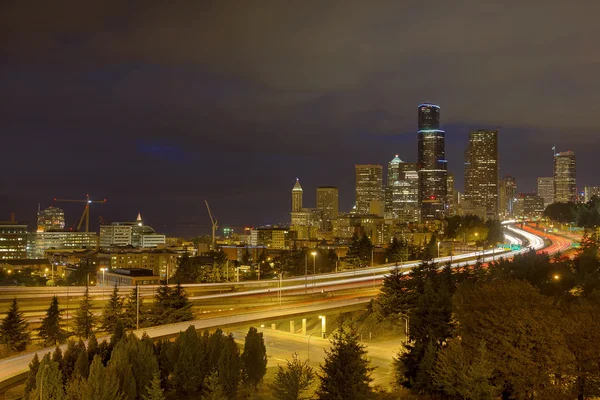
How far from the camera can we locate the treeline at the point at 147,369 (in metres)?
20.9

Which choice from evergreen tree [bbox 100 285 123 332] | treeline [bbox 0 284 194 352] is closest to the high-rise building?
treeline [bbox 0 284 194 352]

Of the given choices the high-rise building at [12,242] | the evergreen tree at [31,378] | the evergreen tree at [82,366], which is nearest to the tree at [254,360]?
the evergreen tree at [82,366]

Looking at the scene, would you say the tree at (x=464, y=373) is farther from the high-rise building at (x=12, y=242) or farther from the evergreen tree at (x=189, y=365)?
the high-rise building at (x=12, y=242)

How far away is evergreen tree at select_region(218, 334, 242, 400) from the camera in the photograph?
2381 cm

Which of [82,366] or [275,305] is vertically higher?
[82,366]

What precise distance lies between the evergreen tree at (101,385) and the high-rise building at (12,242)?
129796 mm

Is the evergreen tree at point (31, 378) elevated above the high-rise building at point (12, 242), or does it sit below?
above

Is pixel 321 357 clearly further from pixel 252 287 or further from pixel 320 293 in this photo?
pixel 252 287

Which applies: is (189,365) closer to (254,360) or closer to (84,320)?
(254,360)

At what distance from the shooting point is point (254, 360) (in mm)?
26094

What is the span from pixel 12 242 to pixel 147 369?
130286 mm

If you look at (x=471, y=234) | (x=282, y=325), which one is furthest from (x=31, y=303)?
(x=471, y=234)

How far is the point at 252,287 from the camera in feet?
165

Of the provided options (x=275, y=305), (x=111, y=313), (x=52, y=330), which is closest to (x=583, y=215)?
(x=275, y=305)
